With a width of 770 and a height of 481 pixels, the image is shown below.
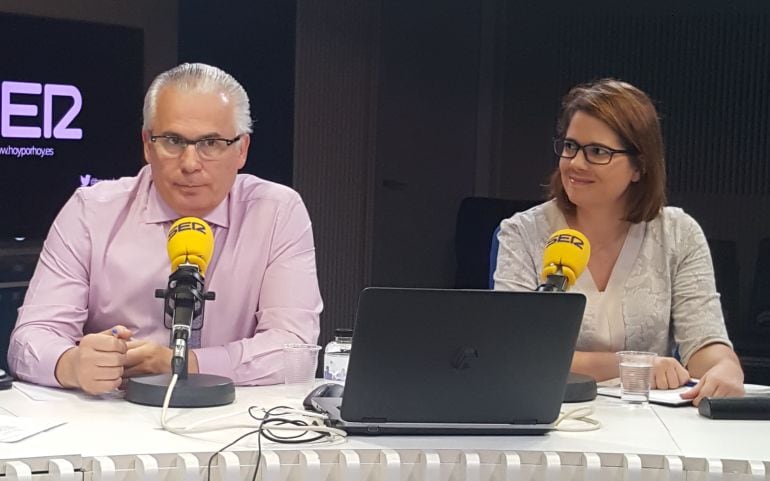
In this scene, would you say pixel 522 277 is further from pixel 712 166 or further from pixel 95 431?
pixel 712 166

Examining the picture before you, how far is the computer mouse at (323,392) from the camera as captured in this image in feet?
6.44

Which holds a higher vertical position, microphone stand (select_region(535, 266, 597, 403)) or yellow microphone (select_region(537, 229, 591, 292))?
yellow microphone (select_region(537, 229, 591, 292))

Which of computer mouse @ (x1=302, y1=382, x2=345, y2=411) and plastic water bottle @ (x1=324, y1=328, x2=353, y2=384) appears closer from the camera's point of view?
computer mouse @ (x1=302, y1=382, x2=345, y2=411)

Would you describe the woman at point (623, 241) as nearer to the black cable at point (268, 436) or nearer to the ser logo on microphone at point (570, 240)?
the ser logo on microphone at point (570, 240)

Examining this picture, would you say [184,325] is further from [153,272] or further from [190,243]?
[153,272]

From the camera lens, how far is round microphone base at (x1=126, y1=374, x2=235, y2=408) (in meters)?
1.94

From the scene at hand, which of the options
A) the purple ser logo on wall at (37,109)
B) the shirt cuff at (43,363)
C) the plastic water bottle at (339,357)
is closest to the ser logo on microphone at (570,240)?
the plastic water bottle at (339,357)

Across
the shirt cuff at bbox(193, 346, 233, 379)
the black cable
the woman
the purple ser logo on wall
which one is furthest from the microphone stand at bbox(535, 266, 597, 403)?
the purple ser logo on wall

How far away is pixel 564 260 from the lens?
2074mm

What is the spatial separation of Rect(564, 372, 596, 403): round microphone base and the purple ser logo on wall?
2940 millimetres

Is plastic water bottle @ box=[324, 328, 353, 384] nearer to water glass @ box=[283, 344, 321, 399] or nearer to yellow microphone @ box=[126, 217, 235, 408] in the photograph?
water glass @ box=[283, 344, 321, 399]

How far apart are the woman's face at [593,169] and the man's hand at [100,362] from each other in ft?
3.72

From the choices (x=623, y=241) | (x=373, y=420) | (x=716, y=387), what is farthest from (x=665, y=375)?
(x=373, y=420)

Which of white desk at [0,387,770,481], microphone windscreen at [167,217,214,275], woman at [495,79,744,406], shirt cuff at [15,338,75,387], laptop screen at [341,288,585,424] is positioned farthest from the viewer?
woman at [495,79,744,406]
